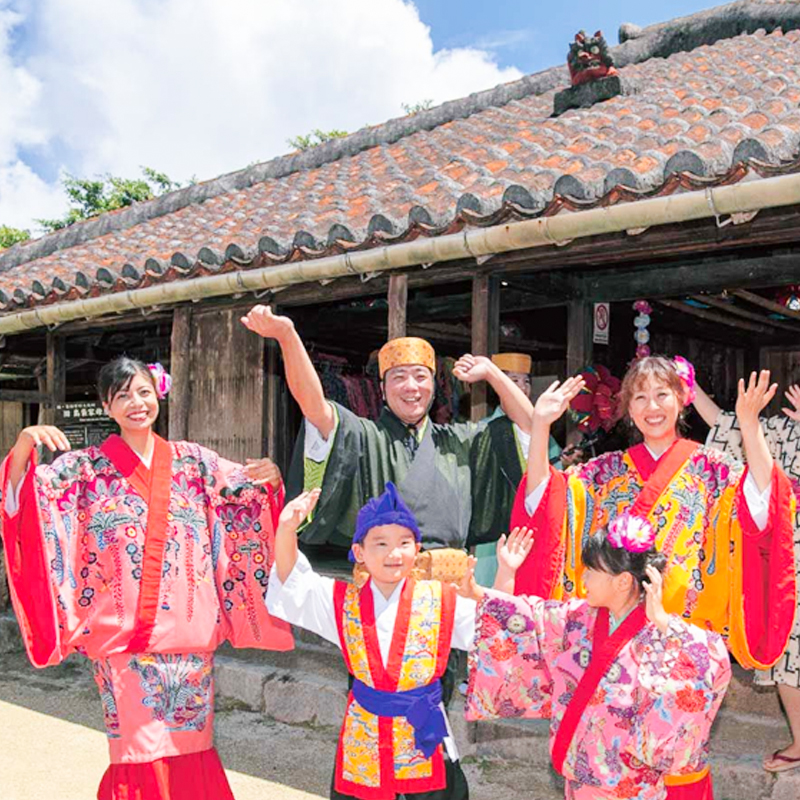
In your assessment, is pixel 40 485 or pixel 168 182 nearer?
pixel 40 485

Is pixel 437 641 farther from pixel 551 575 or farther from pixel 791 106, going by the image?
pixel 791 106

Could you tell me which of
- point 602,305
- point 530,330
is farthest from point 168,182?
point 602,305

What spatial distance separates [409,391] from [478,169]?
326 cm

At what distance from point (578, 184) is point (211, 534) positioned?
7.30 feet

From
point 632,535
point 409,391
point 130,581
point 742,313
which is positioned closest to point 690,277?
point 742,313

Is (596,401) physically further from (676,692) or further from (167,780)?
(167,780)

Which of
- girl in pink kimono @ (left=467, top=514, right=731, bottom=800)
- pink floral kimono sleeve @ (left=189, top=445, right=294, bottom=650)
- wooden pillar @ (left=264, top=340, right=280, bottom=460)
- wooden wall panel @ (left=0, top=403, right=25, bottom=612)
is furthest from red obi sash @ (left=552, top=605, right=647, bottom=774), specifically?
wooden wall panel @ (left=0, top=403, right=25, bottom=612)

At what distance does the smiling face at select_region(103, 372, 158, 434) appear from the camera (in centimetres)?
331

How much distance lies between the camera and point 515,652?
283 cm

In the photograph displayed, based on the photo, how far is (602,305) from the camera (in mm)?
6090

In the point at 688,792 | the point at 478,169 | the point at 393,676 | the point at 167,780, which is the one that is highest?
the point at 478,169

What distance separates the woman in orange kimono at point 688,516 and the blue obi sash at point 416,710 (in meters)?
0.56

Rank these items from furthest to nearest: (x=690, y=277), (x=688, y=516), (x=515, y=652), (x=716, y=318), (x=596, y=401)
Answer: (x=716, y=318) → (x=596, y=401) → (x=690, y=277) → (x=688, y=516) → (x=515, y=652)

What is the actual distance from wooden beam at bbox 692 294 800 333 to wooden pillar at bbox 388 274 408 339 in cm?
252
